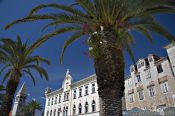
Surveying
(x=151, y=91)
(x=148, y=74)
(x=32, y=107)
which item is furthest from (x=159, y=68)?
(x=32, y=107)

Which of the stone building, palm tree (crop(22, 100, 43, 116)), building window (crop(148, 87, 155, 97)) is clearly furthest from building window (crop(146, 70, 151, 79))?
palm tree (crop(22, 100, 43, 116))

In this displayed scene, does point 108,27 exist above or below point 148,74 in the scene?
below

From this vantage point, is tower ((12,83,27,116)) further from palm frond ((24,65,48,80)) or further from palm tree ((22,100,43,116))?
palm frond ((24,65,48,80))

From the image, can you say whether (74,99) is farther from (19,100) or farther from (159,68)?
(19,100)

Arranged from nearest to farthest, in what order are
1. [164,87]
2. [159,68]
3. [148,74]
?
1. [164,87]
2. [159,68]
3. [148,74]

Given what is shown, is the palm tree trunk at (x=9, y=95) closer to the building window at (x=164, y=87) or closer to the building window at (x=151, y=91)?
the building window at (x=164, y=87)

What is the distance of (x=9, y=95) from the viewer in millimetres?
16562

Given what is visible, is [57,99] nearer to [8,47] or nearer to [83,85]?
[83,85]

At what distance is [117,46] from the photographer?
29.0ft

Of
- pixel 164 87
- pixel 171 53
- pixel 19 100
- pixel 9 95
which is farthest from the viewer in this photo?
pixel 19 100

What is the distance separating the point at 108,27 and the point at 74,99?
34.9 metres

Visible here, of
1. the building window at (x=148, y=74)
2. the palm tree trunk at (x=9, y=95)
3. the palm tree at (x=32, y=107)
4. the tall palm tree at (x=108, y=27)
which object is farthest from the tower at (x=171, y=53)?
the palm tree at (x=32, y=107)

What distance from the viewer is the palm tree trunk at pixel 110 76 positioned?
725cm

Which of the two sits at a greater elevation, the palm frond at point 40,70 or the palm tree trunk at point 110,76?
the palm frond at point 40,70
